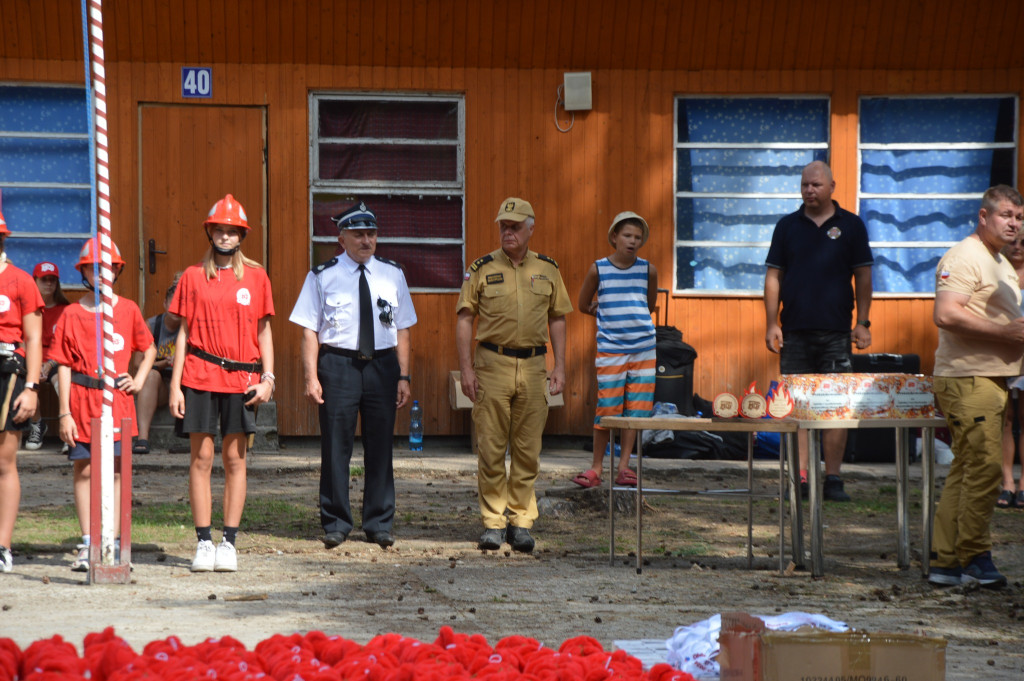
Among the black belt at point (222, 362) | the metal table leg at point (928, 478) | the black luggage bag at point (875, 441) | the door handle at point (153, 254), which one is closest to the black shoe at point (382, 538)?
the black belt at point (222, 362)

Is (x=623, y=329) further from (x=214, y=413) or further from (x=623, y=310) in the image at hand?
(x=214, y=413)

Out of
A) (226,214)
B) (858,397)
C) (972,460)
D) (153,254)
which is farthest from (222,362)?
(153,254)

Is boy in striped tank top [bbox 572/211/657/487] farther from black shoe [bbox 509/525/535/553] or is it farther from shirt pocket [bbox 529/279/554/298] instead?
black shoe [bbox 509/525/535/553]

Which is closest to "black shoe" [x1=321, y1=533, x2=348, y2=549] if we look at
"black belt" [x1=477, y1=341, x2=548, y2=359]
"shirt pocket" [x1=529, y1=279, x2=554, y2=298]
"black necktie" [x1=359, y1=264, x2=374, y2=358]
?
"black necktie" [x1=359, y1=264, x2=374, y2=358]

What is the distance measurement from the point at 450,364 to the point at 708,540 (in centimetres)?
495

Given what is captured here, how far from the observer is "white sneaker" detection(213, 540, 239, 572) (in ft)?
20.7

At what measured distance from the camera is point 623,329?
861 cm

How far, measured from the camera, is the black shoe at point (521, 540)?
7.11 m

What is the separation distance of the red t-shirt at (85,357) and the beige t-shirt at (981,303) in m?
4.41

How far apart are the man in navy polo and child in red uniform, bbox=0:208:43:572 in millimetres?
4775

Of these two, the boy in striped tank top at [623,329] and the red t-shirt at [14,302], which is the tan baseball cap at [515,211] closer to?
the boy in striped tank top at [623,329]

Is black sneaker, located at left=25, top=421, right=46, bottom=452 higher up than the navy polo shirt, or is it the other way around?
the navy polo shirt

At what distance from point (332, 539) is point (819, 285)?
383 centimetres

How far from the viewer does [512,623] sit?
5168mm
